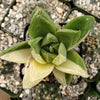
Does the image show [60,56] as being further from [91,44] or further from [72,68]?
[91,44]

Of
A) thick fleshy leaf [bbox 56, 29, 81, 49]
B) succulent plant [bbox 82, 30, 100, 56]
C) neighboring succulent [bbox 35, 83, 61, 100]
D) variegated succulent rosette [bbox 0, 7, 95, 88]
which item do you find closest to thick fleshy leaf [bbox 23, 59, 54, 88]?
variegated succulent rosette [bbox 0, 7, 95, 88]

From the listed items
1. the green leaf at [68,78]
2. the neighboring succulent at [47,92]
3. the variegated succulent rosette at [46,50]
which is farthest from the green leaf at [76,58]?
the neighboring succulent at [47,92]

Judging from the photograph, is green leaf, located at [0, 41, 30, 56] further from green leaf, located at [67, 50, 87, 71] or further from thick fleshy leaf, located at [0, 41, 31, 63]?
green leaf, located at [67, 50, 87, 71]

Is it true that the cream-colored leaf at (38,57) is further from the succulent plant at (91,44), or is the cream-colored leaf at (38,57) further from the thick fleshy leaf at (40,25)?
the succulent plant at (91,44)

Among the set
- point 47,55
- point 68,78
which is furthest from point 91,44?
point 47,55

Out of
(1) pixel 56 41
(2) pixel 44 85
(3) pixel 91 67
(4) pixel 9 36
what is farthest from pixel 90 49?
(4) pixel 9 36
